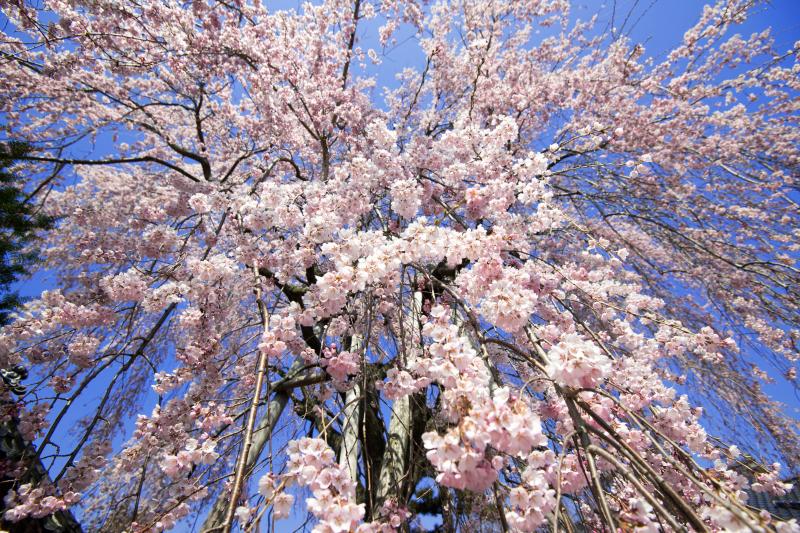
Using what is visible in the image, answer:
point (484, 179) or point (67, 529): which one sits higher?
point (484, 179)

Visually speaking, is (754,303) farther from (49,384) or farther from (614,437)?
(49,384)

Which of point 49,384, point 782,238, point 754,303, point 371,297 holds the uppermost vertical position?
point 782,238

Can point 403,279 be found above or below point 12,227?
below

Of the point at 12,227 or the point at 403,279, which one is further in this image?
the point at 12,227

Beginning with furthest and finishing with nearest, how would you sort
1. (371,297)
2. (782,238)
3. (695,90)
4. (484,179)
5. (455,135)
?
(695,90) → (782,238) → (455,135) → (484,179) → (371,297)

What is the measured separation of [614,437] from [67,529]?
3.99 m

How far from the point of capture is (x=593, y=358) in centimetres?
143

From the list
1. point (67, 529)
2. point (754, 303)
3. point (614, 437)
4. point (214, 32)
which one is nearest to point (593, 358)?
point (614, 437)

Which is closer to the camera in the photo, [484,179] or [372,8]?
[484,179]

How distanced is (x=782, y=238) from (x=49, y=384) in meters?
8.51

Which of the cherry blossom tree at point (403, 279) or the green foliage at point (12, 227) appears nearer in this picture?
the cherry blossom tree at point (403, 279)

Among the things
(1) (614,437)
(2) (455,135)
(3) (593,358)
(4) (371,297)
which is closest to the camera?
(1) (614,437)

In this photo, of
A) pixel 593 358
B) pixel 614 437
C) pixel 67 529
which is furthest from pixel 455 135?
pixel 67 529

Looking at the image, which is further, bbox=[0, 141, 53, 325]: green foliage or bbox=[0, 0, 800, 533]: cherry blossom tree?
bbox=[0, 141, 53, 325]: green foliage
